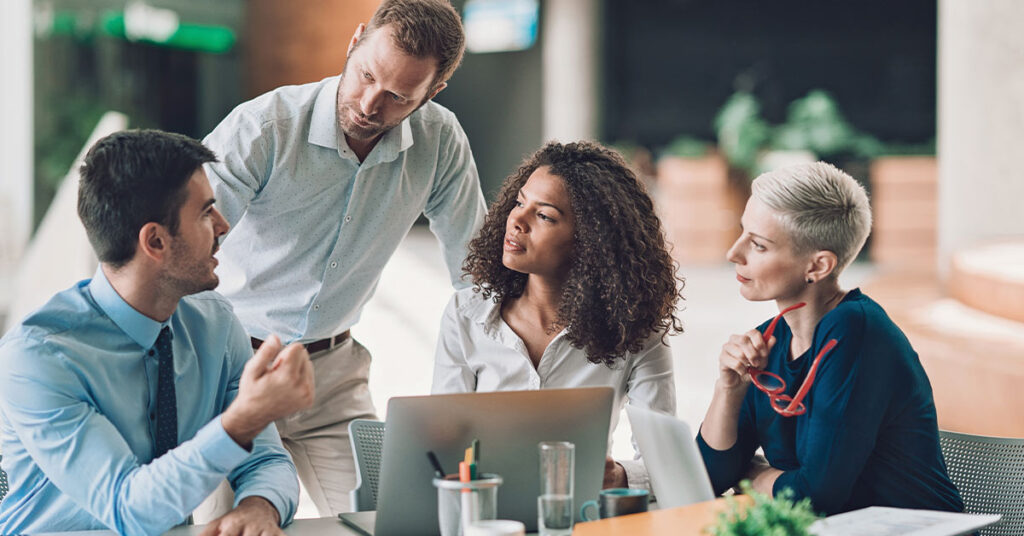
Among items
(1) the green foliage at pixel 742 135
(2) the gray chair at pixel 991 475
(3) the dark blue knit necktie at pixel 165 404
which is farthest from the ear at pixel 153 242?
(1) the green foliage at pixel 742 135

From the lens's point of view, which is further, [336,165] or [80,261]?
[80,261]

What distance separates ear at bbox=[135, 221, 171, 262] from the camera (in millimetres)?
1734

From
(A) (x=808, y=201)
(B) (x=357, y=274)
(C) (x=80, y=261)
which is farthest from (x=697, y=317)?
(A) (x=808, y=201)

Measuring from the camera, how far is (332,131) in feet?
8.38

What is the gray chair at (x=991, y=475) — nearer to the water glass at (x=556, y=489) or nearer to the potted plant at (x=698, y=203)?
the water glass at (x=556, y=489)

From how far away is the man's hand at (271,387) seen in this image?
1.49 meters

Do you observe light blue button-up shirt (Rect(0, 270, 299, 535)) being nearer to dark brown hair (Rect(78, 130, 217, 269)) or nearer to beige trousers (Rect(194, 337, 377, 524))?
dark brown hair (Rect(78, 130, 217, 269))

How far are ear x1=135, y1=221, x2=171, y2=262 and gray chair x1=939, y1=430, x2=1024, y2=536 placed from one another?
5.31 feet

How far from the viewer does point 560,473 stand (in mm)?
1495

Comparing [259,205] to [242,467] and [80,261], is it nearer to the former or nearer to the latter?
[242,467]

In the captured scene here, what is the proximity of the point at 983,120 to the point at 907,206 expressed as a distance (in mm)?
5537

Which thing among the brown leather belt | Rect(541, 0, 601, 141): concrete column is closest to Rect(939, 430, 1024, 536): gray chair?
the brown leather belt

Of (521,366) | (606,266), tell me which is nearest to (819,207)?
(606,266)

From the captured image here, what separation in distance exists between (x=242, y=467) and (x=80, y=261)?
5.60 m
